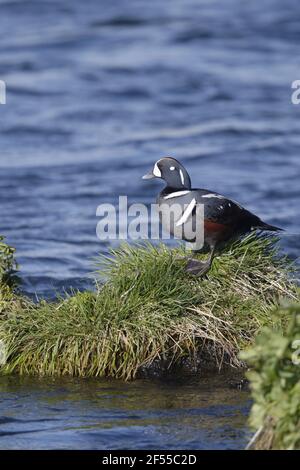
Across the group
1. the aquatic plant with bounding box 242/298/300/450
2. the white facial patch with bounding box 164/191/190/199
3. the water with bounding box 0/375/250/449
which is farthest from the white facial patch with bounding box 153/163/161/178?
the aquatic plant with bounding box 242/298/300/450

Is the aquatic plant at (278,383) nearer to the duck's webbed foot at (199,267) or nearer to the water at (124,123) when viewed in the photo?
the water at (124,123)

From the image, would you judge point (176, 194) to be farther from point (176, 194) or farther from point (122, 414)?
point (122, 414)

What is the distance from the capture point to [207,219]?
9000 millimetres

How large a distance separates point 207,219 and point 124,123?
1246cm

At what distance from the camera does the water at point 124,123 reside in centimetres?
1231

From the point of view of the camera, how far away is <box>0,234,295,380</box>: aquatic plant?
8.54 meters

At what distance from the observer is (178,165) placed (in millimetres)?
9359

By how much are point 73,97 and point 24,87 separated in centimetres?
145

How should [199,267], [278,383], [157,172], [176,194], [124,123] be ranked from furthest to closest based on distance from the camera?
1. [124,123]
2. [157,172]
3. [176,194]
4. [199,267]
5. [278,383]

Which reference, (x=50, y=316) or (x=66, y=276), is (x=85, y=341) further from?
(x=66, y=276)

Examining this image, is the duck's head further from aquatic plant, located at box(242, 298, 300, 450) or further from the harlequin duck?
aquatic plant, located at box(242, 298, 300, 450)

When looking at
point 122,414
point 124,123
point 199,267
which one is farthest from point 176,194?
point 124,123

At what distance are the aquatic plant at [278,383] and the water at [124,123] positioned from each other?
4.02 ft

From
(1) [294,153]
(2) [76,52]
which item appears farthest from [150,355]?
(2) [76,52]
